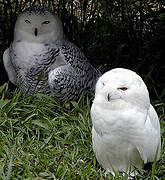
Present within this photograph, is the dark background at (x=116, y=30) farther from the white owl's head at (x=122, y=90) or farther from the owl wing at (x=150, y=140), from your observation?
the white owl's head at (x=122, y=90)

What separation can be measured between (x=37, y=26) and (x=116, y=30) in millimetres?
1284

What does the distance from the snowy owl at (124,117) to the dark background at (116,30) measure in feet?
5.92

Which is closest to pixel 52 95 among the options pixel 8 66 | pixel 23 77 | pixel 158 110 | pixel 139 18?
pixel 23 77

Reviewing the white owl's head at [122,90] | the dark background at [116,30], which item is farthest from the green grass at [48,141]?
the dark background at [116,30]

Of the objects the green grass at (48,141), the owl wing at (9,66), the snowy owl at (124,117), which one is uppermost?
the snowy owl at (124,117)

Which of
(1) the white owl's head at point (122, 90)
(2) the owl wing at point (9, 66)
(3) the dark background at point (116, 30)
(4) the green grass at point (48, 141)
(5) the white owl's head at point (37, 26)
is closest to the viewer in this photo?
(1) the white owl's head at point (122, 90)

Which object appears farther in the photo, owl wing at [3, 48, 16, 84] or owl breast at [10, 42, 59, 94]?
A: owl wing at [3, 48, 16, 84]

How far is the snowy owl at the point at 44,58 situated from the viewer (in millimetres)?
3779

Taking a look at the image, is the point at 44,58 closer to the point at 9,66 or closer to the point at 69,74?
the point at 69,74

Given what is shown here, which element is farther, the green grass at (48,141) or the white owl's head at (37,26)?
the white owl's head at (37,26)

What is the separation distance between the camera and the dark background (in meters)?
4.47

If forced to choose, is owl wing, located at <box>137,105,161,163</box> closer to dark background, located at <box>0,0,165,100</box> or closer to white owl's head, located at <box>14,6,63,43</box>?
white owl's head, located at <box>14,6,63,43</box>

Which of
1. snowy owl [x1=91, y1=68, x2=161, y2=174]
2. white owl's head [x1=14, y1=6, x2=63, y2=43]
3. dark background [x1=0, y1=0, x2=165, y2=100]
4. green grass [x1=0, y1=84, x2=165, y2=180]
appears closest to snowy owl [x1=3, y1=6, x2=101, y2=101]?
white owl's head [x1=14, y1=6, x2=63, y2=43]

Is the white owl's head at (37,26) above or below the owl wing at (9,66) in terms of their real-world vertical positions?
above
